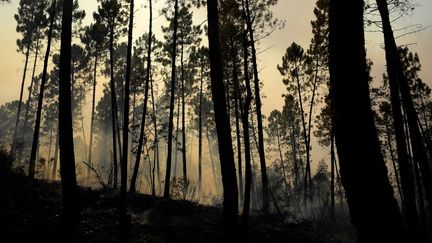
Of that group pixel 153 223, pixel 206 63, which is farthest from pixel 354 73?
pixel 206 63

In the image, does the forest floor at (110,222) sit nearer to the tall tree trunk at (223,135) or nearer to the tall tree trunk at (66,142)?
the tall tree trunk at (66,142)

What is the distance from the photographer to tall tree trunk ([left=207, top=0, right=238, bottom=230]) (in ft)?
27.8

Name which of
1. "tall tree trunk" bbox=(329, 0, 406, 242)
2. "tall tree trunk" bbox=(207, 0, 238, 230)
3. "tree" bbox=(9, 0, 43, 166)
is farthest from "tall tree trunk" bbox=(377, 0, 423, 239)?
"tree" bbox=(9, 0, 43, 166)

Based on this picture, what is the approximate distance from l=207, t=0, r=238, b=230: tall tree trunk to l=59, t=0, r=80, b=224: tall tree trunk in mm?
3595

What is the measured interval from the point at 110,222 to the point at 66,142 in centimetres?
244

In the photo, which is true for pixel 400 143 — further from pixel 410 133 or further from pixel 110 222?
pixel 110 222

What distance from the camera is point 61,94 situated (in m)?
9.44

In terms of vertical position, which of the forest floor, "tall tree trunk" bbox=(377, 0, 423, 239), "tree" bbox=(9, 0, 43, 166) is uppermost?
"tree" bbox=(9, 0, 43, 166)

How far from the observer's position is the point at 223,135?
8.84 metres

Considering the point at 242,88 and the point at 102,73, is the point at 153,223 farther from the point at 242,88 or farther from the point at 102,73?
the point at 102,73

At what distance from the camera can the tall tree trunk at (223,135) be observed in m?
8.46

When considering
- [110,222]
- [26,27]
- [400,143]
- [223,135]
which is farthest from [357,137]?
[26,27]

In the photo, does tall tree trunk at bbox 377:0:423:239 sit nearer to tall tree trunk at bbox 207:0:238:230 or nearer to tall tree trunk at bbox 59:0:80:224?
tall tree trunk at bbox 207:0:238:230

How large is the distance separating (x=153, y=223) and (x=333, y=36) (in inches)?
348
